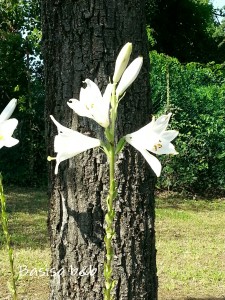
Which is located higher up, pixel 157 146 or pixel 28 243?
pixel 157 146

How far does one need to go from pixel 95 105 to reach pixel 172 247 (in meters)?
5.44

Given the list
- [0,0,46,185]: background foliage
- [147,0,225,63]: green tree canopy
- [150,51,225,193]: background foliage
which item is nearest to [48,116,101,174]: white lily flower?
[150,51,225,193]: background foliage

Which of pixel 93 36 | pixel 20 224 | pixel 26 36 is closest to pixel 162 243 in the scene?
pixel 20 224

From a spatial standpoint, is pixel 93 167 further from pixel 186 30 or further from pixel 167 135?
pixel 186 30

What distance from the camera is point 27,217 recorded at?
7.87 metres

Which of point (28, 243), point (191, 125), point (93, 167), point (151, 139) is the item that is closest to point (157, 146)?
point (151, 139)

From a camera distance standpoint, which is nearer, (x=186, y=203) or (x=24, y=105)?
(x=186, y=203)

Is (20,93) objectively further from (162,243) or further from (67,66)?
(67,66)

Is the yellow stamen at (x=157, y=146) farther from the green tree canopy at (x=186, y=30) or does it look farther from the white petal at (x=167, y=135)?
the green tree canopy at (x=186, y=30)

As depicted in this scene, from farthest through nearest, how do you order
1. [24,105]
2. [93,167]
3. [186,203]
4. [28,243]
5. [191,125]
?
1. [24,105]
2. [191,125]
3. [186,203]
4. [28,243]
5. [93,167]

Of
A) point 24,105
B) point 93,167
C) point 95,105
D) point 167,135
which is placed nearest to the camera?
point 95,105

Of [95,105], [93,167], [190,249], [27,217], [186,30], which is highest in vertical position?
[186,30]

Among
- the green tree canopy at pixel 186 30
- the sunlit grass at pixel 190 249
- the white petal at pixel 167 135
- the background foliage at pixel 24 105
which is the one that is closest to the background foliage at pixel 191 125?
the sunlit grass at pixel 190 249

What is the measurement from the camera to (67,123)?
105 inches
